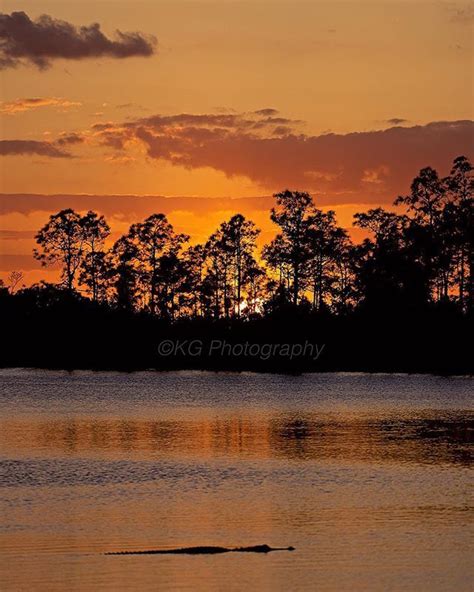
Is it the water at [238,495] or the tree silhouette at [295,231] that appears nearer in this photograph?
the water at [238,495]

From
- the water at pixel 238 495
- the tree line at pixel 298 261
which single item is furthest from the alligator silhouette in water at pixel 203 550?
the tree line at pixel 298 261

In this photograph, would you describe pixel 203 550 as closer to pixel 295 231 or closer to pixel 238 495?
pixel 238 495

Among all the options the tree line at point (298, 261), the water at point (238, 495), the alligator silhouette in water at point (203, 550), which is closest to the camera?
the water at point (238, 495)

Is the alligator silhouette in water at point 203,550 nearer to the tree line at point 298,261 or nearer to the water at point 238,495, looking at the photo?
the water at point 238,495

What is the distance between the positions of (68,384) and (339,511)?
65.2 metres

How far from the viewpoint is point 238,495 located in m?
33.4

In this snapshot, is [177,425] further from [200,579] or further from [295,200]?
[295,200]

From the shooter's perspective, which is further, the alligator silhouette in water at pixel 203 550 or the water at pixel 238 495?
the alligator silhouette in water at pixel 203 550

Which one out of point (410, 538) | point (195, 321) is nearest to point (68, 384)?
point (195, 321)

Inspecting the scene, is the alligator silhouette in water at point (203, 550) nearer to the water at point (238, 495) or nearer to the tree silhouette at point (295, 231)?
the water at point (238, 495)

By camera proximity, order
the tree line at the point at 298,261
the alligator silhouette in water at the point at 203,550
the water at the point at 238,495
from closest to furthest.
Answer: the water at the point at 238,495 → the alligator silhouette in water at the point at 203,550 → the tree line at the point at 298,261

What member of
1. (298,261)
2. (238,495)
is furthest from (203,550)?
(298,261)

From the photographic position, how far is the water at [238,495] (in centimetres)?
2302

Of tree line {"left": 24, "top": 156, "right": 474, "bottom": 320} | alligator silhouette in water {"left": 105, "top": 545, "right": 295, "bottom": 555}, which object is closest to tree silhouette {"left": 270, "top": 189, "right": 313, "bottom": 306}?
tree line {"left": 24, "top": 156, "right": 474, "bottom": 320}
